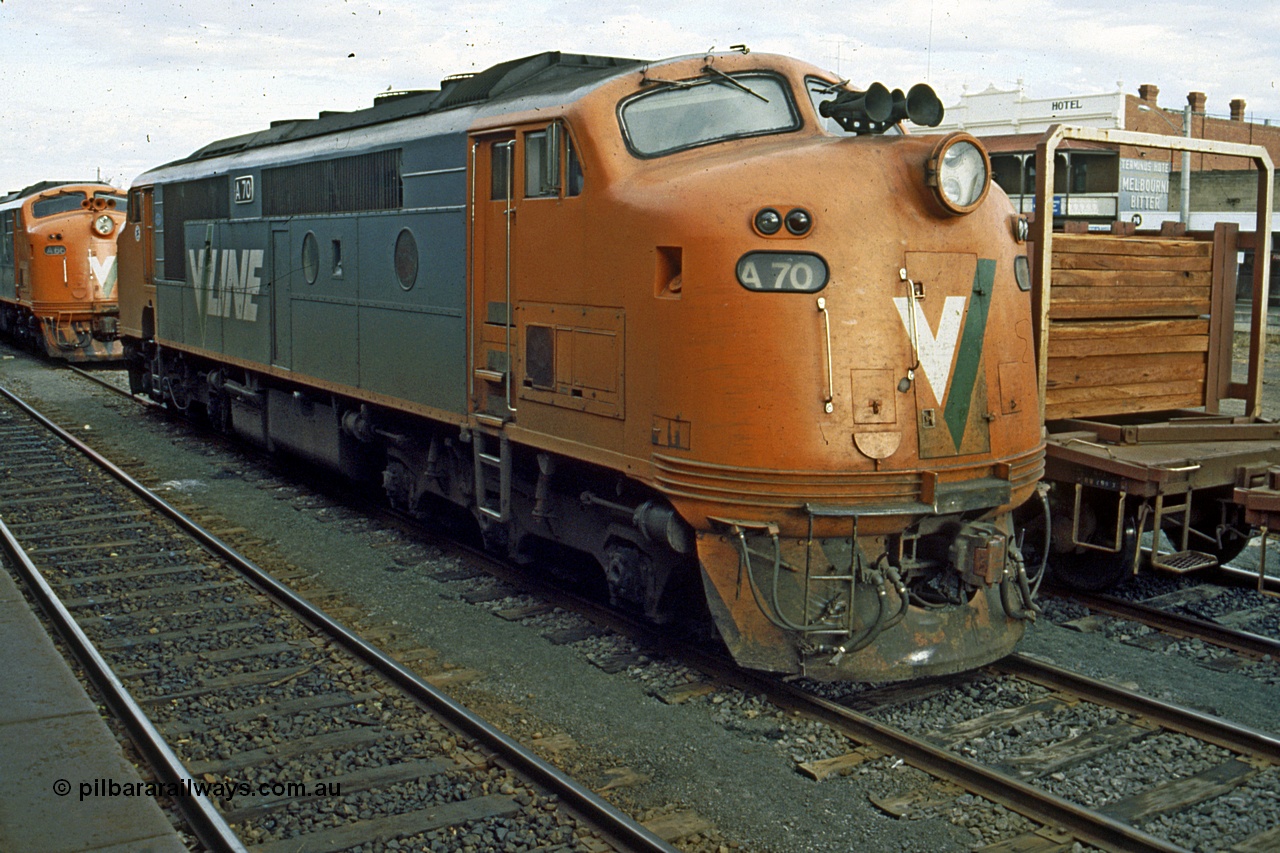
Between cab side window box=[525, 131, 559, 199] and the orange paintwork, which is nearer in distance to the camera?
the orange paintwork

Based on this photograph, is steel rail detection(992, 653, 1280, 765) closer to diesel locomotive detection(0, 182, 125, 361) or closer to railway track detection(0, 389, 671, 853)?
railway track detection(0, 389, 671, 853)

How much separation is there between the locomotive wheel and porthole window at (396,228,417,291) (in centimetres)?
521

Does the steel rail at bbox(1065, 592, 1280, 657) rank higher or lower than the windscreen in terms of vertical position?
lower

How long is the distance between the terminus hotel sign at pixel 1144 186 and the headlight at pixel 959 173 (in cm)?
3376

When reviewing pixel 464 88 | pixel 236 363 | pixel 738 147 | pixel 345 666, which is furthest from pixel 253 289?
pixel 738 147

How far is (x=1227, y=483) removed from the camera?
8.10 m

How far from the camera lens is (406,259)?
30.9 ft

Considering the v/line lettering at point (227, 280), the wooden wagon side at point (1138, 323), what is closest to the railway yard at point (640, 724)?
the wooden wagon side at point (1138, 323)

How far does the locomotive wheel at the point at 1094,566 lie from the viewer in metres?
8.42

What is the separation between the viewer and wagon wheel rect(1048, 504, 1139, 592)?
841 centimetres

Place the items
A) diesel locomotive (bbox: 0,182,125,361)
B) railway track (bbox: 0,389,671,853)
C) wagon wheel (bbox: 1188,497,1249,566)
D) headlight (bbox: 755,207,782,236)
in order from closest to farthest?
railway track (bbox: 0,389,671,853) < headlight (bbox: 755,207,782,236) < wagon wheel (bbox: 1188,497,1249,566) < diesel locomotive (bbox: 0,182,125,361)

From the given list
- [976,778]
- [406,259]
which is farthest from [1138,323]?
[406,259]

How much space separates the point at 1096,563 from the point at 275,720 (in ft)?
18.8

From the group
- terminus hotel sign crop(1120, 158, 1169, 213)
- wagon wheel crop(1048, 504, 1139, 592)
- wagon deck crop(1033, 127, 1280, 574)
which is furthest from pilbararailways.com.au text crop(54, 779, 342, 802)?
terminus hotel sign crop(1120, 158, 1169, 213)
